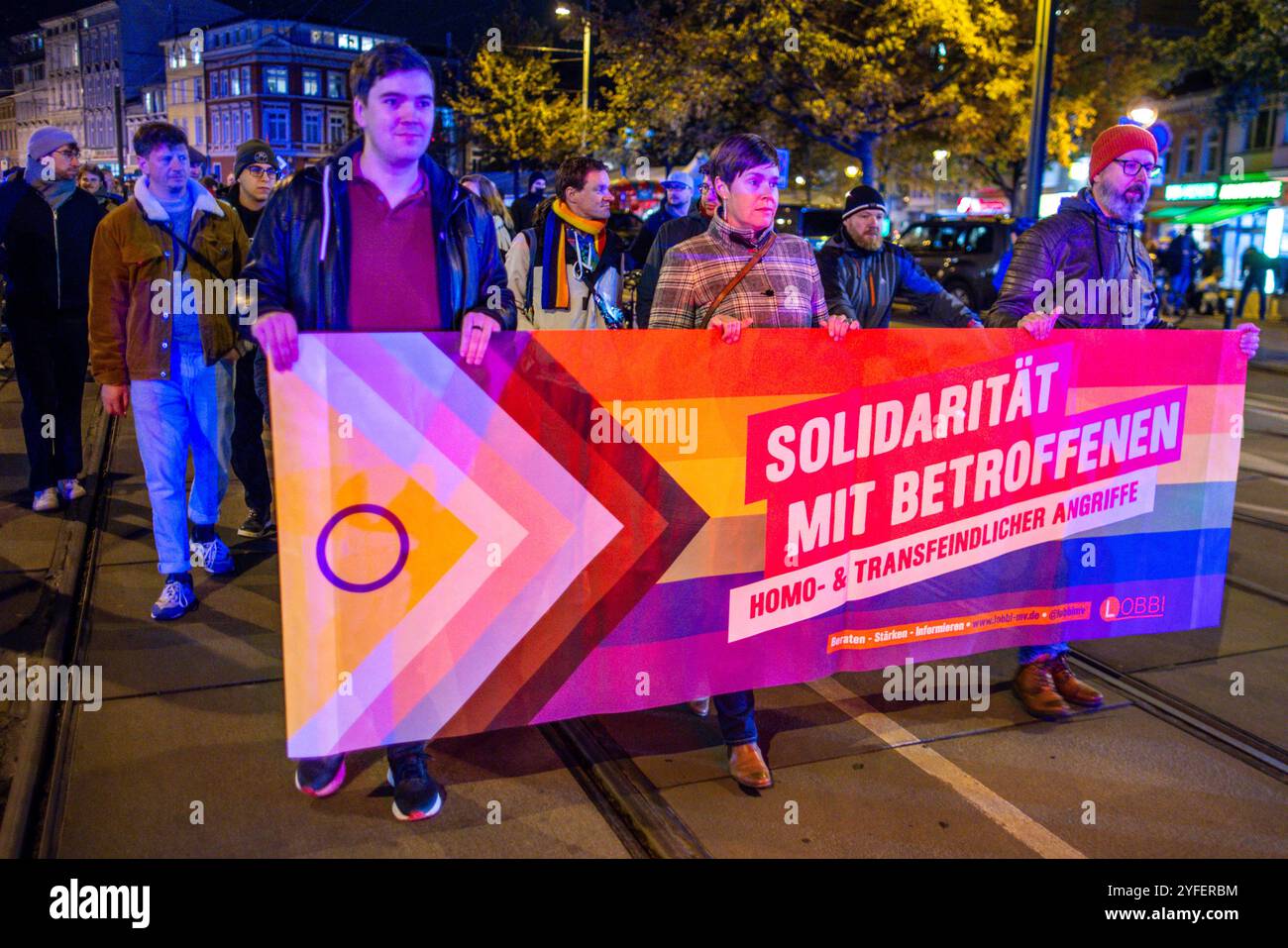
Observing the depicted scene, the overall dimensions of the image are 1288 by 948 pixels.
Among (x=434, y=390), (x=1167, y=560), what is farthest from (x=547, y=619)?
(x=1167, y=560)

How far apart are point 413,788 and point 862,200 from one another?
3.49 m

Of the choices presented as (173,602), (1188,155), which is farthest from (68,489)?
(1188,155)

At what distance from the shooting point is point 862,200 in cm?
548

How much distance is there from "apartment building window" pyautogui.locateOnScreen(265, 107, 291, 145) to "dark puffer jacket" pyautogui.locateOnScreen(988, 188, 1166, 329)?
83.1m

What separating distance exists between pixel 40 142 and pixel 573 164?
10.9 feet

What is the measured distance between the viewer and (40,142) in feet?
22.2

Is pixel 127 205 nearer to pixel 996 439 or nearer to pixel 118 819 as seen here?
pixel 118 819

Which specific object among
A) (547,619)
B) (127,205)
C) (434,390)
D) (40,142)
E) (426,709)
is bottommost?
(426,709)

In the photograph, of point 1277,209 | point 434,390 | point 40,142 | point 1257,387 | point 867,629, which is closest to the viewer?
point 434,390

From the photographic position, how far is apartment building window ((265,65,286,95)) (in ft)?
261

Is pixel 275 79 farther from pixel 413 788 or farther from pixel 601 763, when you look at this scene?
pixel 413 788

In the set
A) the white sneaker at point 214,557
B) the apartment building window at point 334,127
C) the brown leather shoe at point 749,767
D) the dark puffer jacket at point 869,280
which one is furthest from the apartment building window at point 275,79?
the brown leather shoe at point 749,767
